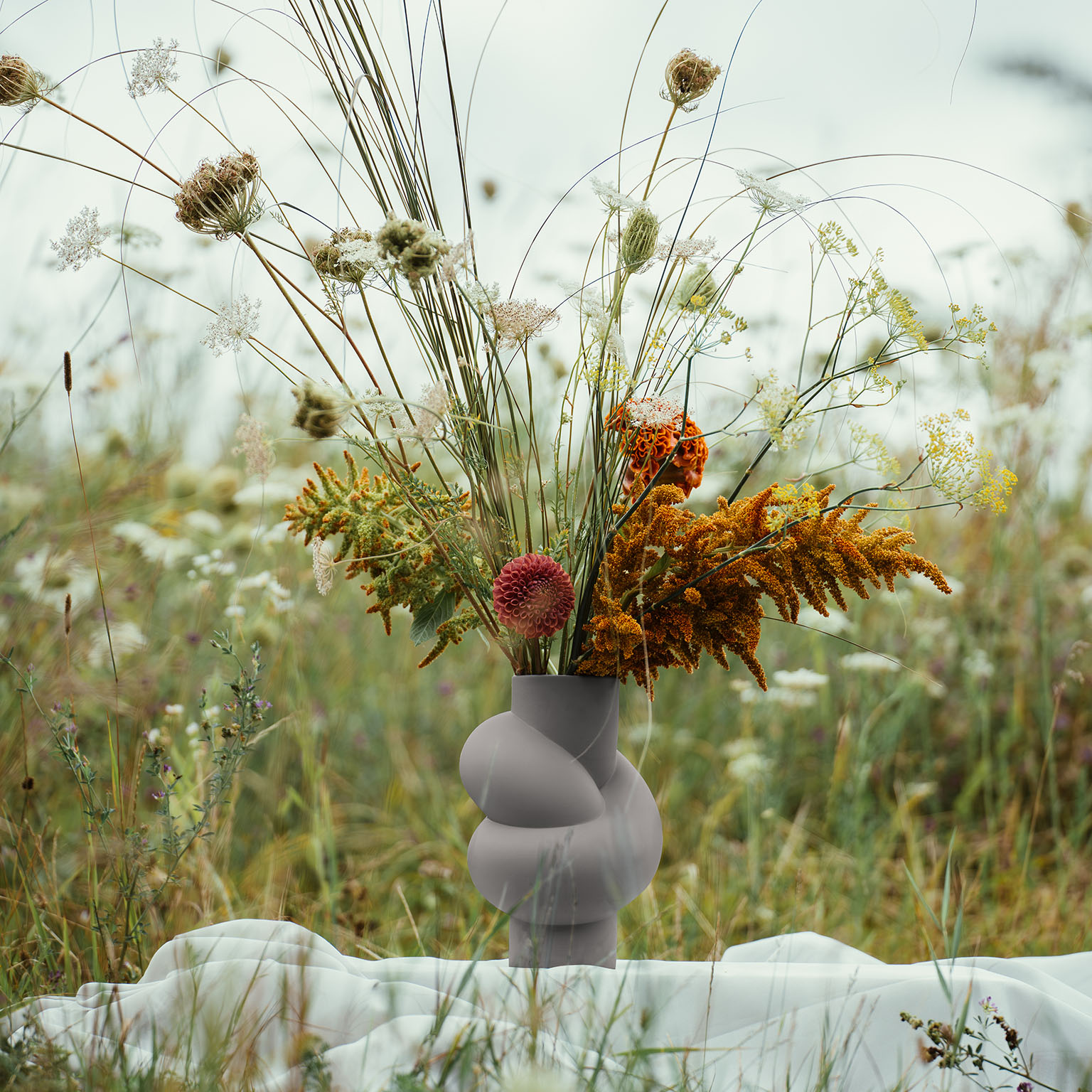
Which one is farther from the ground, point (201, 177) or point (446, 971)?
point (201, 177)

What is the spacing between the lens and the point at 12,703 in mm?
1598

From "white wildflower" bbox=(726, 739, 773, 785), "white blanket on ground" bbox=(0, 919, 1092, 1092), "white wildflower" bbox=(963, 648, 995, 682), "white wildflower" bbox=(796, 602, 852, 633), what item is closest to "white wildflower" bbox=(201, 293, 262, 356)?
"white blanket on ground" bbox=(0, 919, 1092, 1092)

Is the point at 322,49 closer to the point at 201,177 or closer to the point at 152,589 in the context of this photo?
the point at 201,177

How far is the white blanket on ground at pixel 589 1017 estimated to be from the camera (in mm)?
762

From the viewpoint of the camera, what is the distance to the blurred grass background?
139cm

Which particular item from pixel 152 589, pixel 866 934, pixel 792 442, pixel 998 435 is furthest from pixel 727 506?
pixel 998 435

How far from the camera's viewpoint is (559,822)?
0.91 m

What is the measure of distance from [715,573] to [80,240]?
687 mm

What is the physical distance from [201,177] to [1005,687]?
2.46 meters

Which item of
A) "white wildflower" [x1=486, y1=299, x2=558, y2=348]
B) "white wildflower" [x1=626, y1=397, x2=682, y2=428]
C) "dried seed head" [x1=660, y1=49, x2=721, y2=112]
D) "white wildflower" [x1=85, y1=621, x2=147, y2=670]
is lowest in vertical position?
"white wildflower" [x1=85, y1=621, x2=147, y2=670]

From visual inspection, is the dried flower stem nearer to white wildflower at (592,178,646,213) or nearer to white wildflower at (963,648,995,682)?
white wildflower at (592,178,646,213)

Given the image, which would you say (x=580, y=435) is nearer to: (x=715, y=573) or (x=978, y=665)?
(x=715, y=573)

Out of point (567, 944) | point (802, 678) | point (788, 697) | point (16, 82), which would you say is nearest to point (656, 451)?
point (567, 944)

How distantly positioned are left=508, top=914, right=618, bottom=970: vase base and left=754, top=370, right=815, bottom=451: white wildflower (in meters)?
0.52
